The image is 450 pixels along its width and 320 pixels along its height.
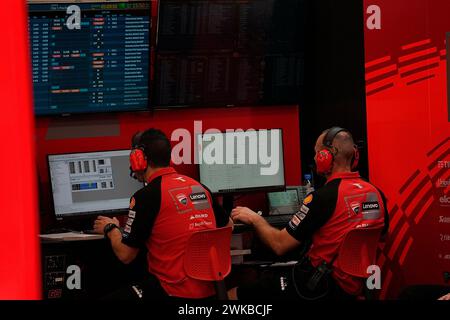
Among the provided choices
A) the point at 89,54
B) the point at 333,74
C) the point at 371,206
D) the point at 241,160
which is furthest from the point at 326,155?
the point at 89,54

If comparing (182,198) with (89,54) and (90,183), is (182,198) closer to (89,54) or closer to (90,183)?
(90,183)

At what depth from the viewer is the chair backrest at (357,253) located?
330 centimetres

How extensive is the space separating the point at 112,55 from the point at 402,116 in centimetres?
181

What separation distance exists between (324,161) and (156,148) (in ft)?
2.66

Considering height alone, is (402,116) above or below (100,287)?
above

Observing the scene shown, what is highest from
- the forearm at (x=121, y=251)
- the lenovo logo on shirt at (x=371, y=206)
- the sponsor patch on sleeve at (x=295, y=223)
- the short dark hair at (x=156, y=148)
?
the short dark hair at (x=156, y=148)

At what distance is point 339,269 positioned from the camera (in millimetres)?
3359

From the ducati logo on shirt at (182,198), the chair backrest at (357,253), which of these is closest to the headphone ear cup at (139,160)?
the ducati logo on shirt at (182,198)

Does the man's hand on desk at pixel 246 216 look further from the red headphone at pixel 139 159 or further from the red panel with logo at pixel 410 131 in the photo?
the red panel with logo at pixel 410 131

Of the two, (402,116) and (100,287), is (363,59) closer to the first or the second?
(402,116)

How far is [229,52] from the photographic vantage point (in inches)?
187

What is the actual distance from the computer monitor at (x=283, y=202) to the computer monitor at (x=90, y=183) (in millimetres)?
879

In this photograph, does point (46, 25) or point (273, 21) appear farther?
point (273, 21)
